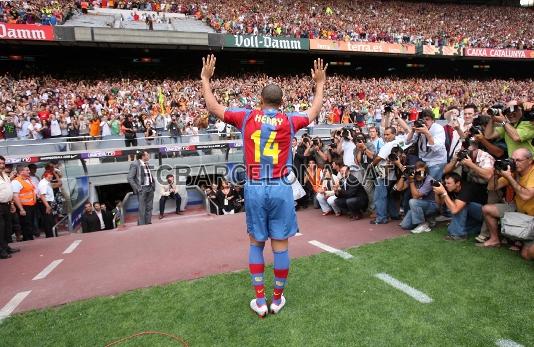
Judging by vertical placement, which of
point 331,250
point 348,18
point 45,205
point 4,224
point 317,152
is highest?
point 348,18

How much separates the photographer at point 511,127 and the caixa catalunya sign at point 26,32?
21.6m

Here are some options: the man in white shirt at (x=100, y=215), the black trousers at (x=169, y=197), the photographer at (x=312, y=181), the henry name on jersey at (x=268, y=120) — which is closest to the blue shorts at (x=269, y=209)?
the henry name on jersey at (x=268, y=120)

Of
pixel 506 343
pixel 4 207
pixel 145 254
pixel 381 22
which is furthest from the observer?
pixel 381 22

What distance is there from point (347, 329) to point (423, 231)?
126 inches

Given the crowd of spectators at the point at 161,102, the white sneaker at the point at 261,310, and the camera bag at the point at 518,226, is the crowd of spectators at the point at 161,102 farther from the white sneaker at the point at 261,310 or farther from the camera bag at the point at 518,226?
the camera bag at the point at 518,226

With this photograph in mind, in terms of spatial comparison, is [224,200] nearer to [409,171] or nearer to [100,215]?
[100,215]

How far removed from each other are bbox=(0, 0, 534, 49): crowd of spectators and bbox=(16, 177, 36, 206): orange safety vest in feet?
52.9

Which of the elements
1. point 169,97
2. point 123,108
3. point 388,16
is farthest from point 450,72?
point 123,108

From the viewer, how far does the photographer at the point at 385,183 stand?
6.57 metres

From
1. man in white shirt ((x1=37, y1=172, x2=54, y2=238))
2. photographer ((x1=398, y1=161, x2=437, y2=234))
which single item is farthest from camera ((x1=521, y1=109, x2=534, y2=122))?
man in white shirt ((x1=37, y1=172, x2=54, y2=238))

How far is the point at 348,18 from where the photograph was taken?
101ft

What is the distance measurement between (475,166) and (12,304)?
5.88 metres

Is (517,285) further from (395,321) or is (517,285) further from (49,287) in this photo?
(49,287)

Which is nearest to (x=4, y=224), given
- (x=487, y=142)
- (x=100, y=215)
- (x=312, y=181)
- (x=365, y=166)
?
(x=100, y=215)
